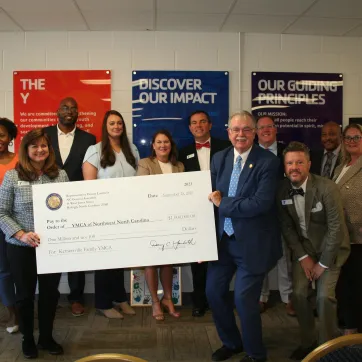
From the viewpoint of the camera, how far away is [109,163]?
3398 millimetres

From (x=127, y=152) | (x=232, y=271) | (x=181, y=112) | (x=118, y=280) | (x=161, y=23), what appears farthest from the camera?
(x=181, y=112)

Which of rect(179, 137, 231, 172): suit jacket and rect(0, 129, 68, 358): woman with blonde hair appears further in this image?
rect(179, 137, 231, 172): suit jacket

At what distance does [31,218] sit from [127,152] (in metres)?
1.12

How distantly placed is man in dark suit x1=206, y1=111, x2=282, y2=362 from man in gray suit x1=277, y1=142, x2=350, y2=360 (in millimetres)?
128

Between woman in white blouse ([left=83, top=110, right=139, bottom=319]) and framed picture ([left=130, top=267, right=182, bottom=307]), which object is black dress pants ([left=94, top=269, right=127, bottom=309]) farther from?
framed picture ([left=130, top=267, right=182, bottom=307])

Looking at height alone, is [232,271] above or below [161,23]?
below

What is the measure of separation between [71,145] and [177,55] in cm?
154

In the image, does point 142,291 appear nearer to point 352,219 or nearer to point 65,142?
point 65,142

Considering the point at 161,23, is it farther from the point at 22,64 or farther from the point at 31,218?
the point at 31,218

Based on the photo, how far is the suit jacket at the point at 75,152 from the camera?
3.75m

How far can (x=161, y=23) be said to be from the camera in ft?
13.1

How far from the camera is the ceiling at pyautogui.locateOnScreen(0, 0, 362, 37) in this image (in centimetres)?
349

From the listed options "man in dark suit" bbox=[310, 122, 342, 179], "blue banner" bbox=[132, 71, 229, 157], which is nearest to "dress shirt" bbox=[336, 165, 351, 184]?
"man in dark suit" bbox=[310, 122, 342, 179]

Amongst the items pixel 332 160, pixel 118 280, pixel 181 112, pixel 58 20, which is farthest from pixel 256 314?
pixel 58 20
